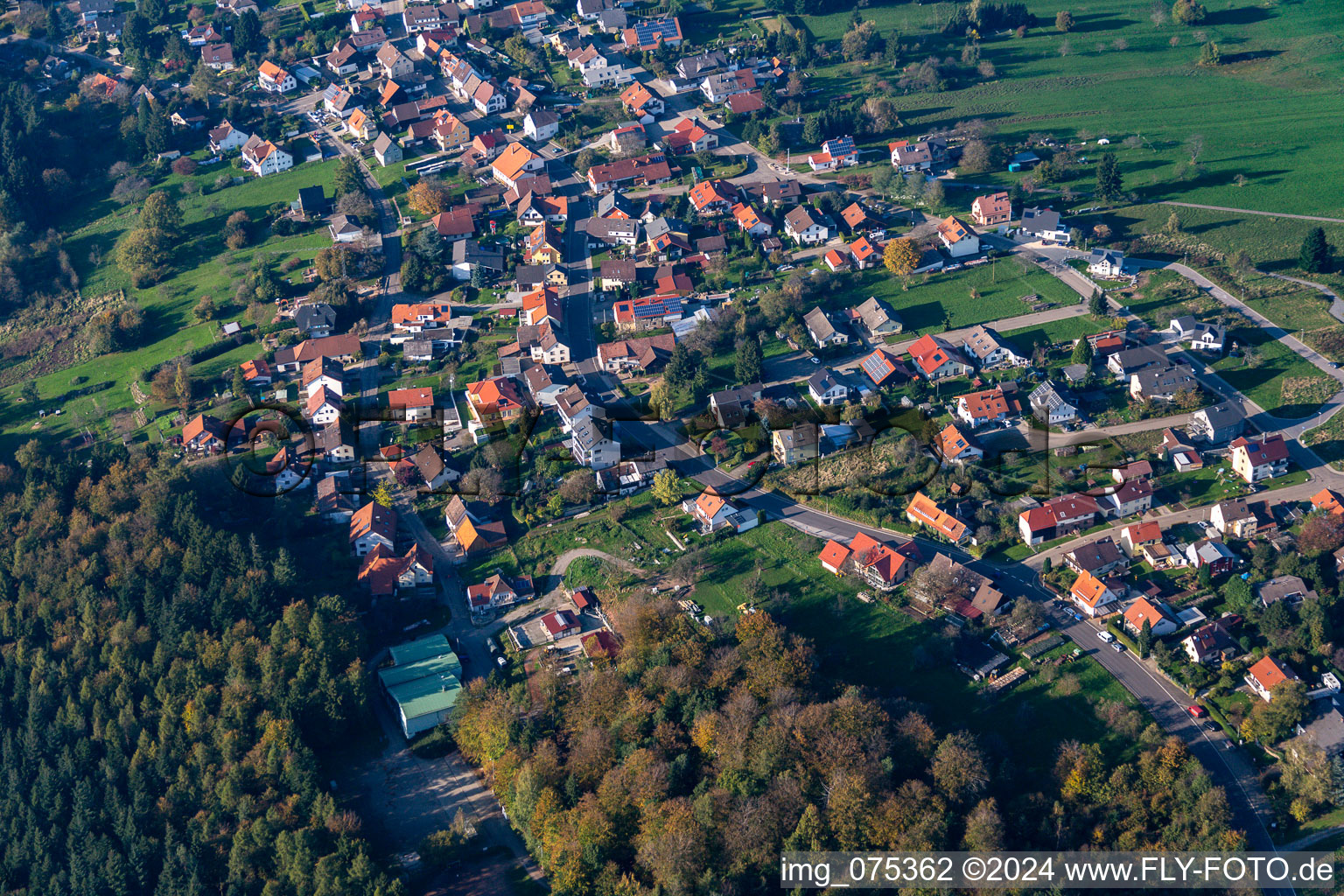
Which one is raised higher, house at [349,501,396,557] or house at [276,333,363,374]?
house at [276,333,363,374]

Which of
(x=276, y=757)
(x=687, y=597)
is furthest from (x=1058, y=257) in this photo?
(x=276, y=757)

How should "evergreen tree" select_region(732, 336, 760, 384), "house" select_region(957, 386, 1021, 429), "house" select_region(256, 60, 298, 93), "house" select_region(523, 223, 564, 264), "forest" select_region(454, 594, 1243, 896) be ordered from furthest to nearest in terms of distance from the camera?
"house" select_region(256, 60, 298, 93), "house" select_region(523, 223, 564, 264), "evergreen tree" select_region(732, 336, 760, 384), "house" select_region(957, 386, 1021, 429), "forest" select_region(454, 594, 1243, 896)

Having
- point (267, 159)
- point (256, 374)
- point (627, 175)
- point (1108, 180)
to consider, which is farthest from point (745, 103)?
point (256, 374)

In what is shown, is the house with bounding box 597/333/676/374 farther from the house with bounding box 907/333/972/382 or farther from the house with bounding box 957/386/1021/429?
the house with bounding box 957/386/1021/429

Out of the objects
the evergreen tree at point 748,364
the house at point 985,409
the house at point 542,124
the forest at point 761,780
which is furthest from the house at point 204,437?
the house at point 985,409

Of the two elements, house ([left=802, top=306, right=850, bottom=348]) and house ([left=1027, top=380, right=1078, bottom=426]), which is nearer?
house ([left=1027, top=380, right=1078, bottom=426])

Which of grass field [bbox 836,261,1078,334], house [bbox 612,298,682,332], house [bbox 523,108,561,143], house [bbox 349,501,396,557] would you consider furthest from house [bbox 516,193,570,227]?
house [bbox 349,501,396,557]

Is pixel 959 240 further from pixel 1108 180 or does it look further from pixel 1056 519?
pixel 1056 519

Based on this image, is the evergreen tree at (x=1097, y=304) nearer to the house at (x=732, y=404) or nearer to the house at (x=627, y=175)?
the house at (x=732, y=404)
